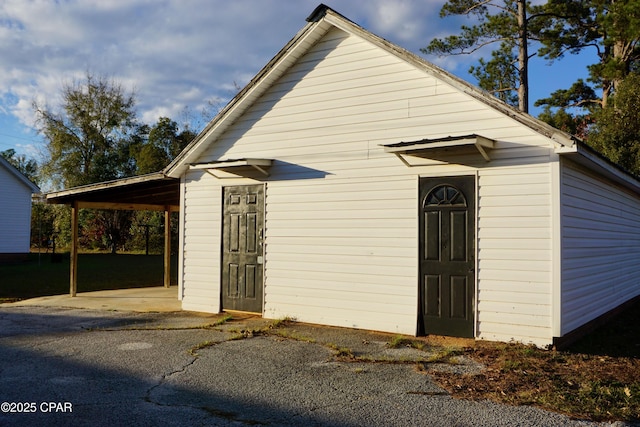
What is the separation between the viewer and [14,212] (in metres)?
25.1

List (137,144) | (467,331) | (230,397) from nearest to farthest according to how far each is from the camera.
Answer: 1. (230,397)
2. (467,331)
3. (137,144)

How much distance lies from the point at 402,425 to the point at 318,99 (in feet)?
19.5

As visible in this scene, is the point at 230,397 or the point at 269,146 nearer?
the point at 230,397

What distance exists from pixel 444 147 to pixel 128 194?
826cm

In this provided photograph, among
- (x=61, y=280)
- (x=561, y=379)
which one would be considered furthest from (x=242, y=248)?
(x=61, y=280)

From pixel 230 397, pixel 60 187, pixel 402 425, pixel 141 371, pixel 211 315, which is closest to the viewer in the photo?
pixel 402 425

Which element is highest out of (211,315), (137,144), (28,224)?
(137,144)

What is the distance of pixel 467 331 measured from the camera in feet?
23.6

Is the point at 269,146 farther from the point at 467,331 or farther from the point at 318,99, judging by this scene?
the point at 467,331

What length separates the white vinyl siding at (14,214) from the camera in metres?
24.5

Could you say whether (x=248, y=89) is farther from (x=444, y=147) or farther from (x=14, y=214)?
(x=14, y=214)

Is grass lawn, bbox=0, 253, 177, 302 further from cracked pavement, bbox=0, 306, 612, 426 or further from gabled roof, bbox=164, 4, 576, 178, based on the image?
gabled roof, bbox=164, 4, 576, 178

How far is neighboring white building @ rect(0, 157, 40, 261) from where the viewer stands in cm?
2452

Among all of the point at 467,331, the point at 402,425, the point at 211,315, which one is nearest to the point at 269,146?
the point at 211,315
